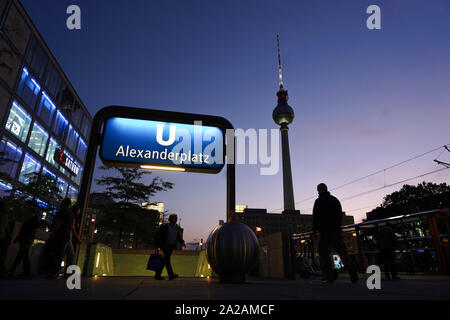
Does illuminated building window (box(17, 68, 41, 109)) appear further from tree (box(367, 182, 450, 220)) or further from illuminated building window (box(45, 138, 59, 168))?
tree (box(367, 182, 450, 220))

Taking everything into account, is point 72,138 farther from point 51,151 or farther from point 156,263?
point 156,263

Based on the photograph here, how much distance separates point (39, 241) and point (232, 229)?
7.52 m

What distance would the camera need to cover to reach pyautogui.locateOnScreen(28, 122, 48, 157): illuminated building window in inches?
1245

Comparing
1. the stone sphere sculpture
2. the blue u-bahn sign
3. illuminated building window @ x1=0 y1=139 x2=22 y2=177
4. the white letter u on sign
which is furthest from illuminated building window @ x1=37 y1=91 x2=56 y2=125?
the stone sphere sculpture

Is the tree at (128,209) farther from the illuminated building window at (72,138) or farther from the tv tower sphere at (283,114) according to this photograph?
the tv tower sphere at (283,114)

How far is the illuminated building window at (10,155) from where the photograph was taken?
1024 inches

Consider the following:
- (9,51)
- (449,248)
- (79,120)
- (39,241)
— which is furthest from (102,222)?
(79,120)

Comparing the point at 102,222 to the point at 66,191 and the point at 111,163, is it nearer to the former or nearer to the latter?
the point at 111,163

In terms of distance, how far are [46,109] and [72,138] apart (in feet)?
30.9

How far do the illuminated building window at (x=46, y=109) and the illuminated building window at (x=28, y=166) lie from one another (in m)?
5.60

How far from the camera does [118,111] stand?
720 cm

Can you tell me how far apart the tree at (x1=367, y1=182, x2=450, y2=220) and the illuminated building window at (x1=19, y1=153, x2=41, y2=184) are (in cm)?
5458

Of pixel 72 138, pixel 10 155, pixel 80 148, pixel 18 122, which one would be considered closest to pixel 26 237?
pixel 10 155

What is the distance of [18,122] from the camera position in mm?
28781
